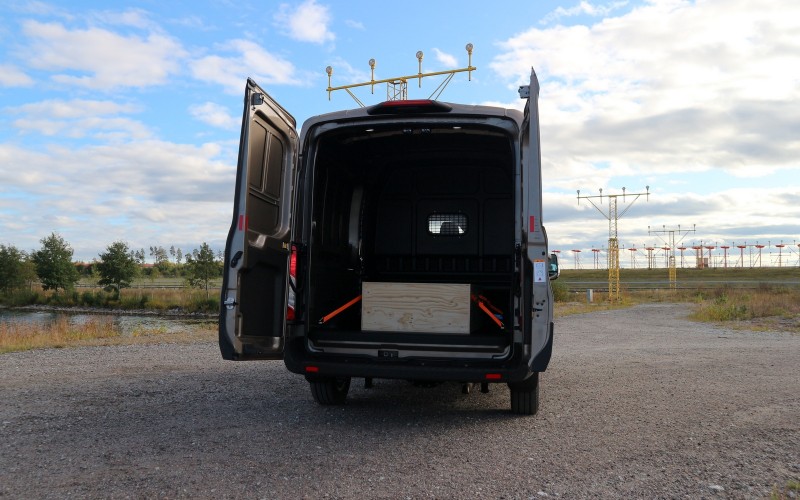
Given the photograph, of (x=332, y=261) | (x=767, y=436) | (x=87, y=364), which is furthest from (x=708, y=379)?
(x=87, y=364)

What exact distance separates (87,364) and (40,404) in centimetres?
361

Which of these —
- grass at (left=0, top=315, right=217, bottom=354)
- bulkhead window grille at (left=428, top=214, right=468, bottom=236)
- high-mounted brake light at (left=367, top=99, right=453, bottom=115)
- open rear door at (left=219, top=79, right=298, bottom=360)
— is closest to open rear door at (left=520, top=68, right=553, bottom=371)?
high-mounted brake light at (left=367, top=99, right=453, bottom=115)

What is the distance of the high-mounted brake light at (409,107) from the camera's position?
5.73 metres

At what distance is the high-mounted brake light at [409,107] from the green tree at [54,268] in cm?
5648

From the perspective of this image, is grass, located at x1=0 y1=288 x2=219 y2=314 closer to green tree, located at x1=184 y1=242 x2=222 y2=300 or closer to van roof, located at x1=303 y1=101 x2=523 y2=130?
green tree, located at x1=184 y1=242 x2=222 y2=300

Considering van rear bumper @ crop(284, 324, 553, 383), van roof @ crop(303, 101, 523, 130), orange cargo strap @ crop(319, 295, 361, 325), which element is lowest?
van rear bumper @ crop(284, 324, 553, 383)

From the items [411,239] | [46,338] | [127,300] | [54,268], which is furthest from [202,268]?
[411,239]

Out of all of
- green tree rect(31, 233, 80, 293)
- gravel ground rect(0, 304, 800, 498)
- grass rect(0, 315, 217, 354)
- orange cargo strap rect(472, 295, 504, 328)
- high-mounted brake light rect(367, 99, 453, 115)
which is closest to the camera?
gravel ground rect(0, 304, 800, 498)

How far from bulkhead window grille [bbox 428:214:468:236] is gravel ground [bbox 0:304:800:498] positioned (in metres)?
2.01

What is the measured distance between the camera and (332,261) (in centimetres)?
711

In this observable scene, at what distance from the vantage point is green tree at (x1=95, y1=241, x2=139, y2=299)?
51.6 m

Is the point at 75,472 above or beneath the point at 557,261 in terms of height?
beneath

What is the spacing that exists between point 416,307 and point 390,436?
1257 millimetres

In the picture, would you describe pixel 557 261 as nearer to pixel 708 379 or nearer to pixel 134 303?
pixel 708 379
